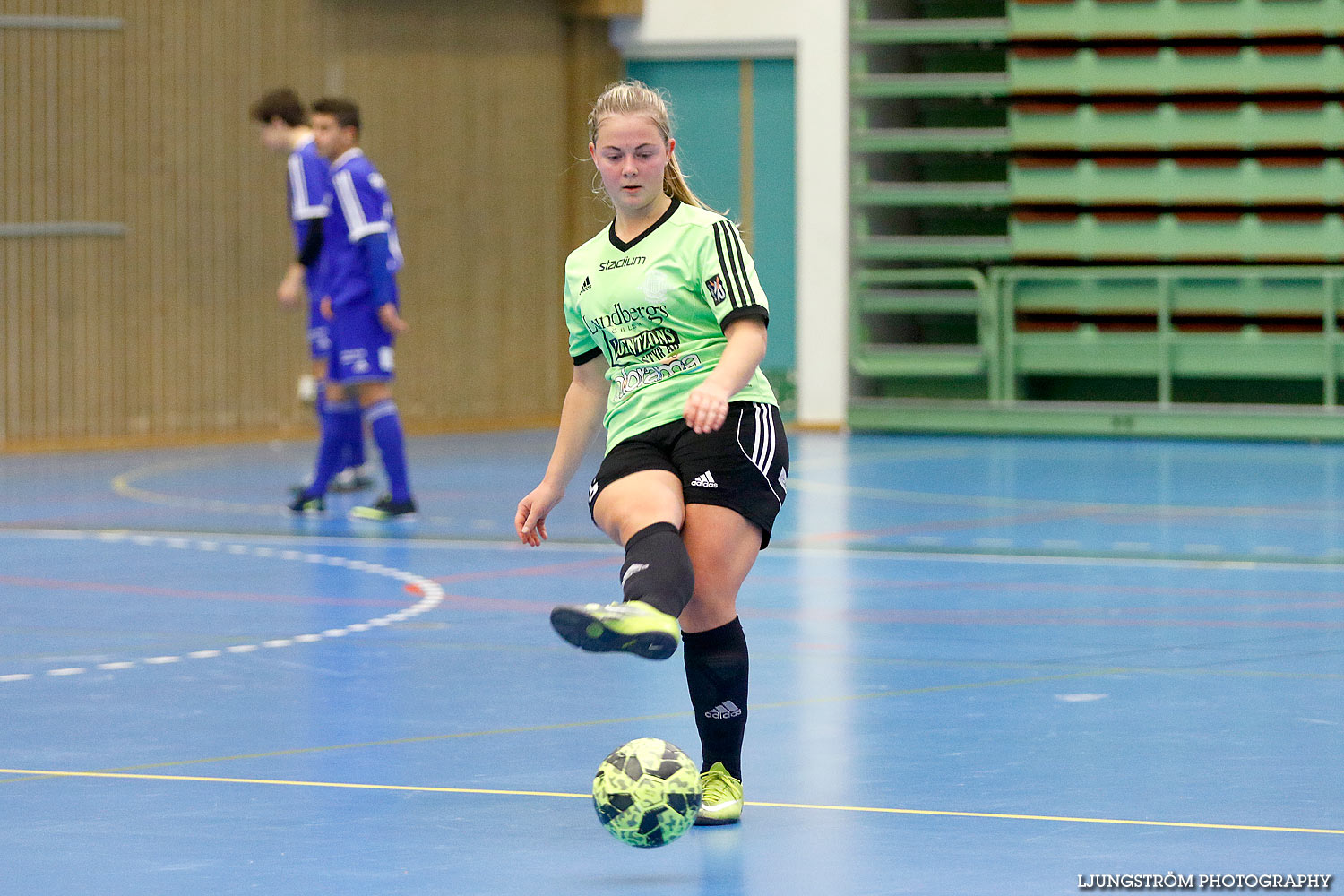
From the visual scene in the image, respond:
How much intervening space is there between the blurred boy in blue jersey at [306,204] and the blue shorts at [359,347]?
221 millimetres

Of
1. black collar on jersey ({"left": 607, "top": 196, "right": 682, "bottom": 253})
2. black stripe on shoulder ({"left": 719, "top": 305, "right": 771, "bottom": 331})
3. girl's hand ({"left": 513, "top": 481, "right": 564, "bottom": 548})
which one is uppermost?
black collar on jersey ({"left": 607, "top": 196, "right": 682, "bottom": 253})

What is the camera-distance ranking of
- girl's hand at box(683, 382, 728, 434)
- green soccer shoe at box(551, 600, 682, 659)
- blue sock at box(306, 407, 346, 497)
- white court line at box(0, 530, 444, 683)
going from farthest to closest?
blue sock at box(306, 407, 346, 497), white court line at box(0, 530, 444, 683), girl's hand at box(683, 382, 728, 434), green soccer shoe at box(551, 600, 682, 659)

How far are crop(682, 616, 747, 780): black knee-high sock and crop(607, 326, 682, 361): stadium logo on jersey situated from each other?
0.57 m

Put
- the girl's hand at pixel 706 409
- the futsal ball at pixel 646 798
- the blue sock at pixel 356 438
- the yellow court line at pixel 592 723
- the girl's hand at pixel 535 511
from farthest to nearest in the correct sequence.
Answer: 1. the blue sock at pixel 356 438
2. the yellow court line at pixel 592 723
3. the girl's hand at pixel 535 511
4. the futsal ball at pixel 646 798
5. the girl's hand at pixel 706 409

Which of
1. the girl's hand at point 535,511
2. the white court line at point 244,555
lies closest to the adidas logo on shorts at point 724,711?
the girl's hand at point 535,511

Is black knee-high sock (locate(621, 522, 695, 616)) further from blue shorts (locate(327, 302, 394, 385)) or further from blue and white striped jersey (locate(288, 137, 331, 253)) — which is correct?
blue and white striped jersey (locate(288, 137, 331, 253))

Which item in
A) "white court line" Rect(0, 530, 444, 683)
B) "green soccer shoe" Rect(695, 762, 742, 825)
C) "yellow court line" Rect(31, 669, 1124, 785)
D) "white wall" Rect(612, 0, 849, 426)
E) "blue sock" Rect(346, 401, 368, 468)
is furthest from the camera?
"white wall" Rect(612, 0, 849, 426)

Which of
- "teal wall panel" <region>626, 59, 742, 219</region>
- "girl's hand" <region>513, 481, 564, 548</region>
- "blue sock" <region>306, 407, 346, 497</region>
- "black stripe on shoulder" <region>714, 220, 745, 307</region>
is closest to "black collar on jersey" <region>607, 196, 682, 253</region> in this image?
"black stripe on shoulder" <region>714, 220, 745, 307</region>

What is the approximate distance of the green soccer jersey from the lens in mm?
4156

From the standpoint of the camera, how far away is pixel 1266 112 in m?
15.9

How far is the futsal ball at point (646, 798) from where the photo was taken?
154 inches

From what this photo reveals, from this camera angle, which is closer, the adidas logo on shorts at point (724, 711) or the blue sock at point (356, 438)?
the adidas logo on shorts at point (724, 711)

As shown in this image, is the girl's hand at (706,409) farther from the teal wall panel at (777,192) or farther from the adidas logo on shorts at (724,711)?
the teal wall panel at (777,192)

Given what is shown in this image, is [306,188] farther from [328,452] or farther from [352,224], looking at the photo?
[328,452]
